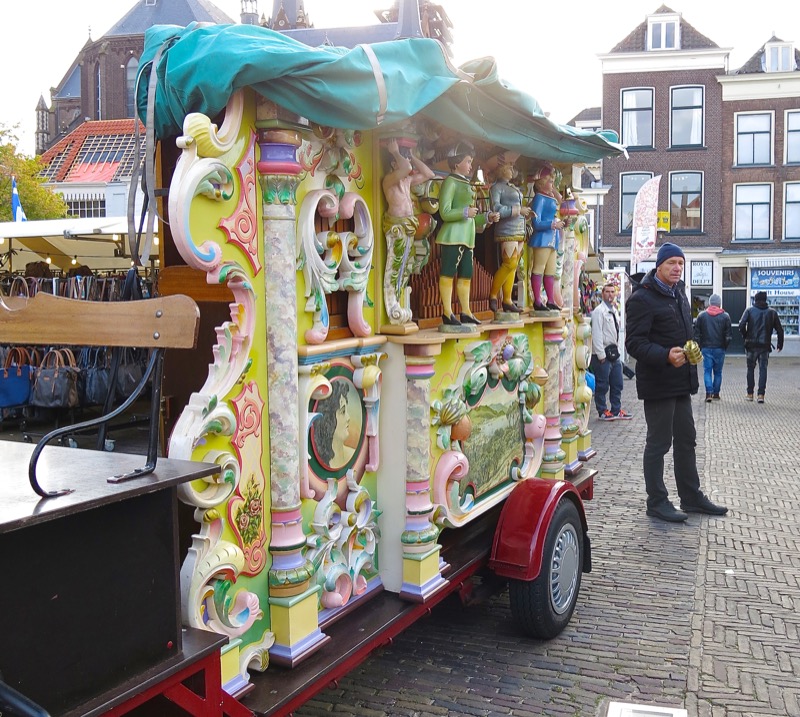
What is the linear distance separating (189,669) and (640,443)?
911 centimetres

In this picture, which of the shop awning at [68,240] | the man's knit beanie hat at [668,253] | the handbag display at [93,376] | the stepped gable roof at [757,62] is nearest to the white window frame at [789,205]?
the stepped gable roof at [757,62]

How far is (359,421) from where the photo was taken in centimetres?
364

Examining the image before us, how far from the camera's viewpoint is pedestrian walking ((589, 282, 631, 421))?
11.8 m

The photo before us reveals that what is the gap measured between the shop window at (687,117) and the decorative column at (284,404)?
2761 centimetres

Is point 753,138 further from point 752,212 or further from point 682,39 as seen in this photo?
point 682,39

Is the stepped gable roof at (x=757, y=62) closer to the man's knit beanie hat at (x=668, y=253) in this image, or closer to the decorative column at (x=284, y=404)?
the man's knit beanie hat at (x=668, y=253)

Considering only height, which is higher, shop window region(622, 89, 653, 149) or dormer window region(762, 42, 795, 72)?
dormer window region(762, 42, 795, 72)

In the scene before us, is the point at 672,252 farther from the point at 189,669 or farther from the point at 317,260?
the point at 189,669

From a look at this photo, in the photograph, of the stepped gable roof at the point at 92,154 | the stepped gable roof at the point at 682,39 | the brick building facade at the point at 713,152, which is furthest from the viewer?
the stepped gable roof at the point at 92,154

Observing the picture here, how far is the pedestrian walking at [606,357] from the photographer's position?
38.7ft

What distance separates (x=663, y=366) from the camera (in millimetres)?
6727

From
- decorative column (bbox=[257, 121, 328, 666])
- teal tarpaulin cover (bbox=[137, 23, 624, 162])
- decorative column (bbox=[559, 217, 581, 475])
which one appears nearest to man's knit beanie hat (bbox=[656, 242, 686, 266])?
decorative column (bbox=[559, 217, 581, 475])

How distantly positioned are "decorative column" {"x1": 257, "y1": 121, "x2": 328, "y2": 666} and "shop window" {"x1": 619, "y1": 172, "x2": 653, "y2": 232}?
88.4 feet

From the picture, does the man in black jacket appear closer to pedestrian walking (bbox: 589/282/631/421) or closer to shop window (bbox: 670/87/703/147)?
pedestrian walking (bbox: 589/282/631/421)
